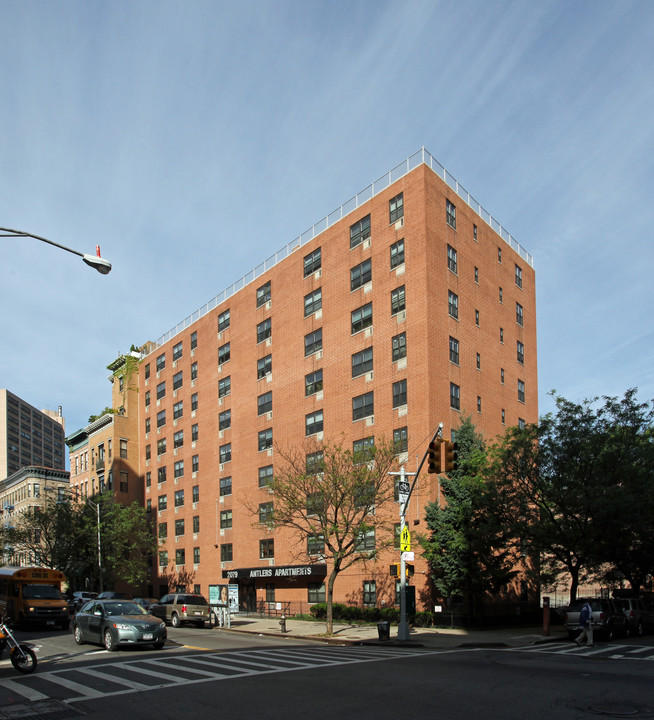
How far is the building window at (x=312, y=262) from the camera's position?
5019 centimetres

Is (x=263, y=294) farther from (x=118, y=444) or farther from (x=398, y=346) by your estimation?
(x=118, y=444)

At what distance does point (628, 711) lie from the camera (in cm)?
1123

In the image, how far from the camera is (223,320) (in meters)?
61.3

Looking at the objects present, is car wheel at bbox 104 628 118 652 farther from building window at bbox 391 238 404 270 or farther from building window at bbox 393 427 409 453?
building window at bbox 391 238 404 270

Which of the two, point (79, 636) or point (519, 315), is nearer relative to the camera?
point (79, 636)

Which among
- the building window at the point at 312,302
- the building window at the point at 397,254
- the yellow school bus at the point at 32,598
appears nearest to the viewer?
the yellow school bus at the point at 32,598

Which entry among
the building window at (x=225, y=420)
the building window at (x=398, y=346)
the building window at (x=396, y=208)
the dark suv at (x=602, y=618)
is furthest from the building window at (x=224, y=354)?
the dark suv at (x=602, y=618)

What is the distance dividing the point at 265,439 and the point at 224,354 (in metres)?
10.7

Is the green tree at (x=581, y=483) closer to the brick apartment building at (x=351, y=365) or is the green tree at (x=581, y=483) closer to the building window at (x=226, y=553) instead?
the brick apartment building at (x=351, y=365)

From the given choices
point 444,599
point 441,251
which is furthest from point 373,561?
point 441,251

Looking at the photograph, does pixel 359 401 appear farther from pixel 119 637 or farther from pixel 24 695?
pixel 24 695

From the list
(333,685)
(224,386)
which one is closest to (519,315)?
(224,386)

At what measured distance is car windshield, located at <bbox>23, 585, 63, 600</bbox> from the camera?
32.3 meters

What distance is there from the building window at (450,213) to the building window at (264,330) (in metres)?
16.7
